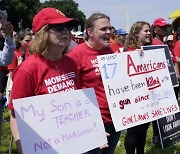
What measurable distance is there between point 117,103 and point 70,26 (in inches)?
36.9

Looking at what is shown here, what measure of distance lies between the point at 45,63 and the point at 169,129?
3257 millimetres

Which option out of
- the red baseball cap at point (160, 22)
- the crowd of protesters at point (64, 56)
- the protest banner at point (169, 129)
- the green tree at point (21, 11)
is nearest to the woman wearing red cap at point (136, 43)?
the crowd of protesters at point (64, 56)

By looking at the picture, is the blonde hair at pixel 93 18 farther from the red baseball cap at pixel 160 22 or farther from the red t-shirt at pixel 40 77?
the red baseball cap at pixel 160 22

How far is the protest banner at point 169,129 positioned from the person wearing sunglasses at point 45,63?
282 cm

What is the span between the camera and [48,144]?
8.07 feet

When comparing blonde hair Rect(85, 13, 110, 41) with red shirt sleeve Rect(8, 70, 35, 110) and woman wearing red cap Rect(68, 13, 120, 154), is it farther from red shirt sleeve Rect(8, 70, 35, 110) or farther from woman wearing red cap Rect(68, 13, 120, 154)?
red shirt sleeve Rect(8, 70, 35, 110)

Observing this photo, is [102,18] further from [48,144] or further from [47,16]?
[48,144]

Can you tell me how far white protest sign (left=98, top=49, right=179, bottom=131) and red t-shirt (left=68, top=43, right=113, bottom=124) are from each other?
0.08 metres

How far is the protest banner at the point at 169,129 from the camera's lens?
5.30 metres

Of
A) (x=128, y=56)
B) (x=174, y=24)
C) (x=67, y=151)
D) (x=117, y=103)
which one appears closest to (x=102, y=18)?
(x=128, y=56)

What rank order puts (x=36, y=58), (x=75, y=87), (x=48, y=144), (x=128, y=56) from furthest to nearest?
(x=128, y=56) → (x=75, y=87) → (x=36, y=58) → (x=48, y=144)

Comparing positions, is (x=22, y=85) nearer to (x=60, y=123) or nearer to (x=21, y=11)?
(x=60, y=123)

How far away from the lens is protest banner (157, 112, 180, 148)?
5.30 m

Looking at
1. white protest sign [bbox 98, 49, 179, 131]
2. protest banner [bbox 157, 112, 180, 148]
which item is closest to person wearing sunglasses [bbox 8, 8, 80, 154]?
white protest sign [bbox 98, 49, 179, 131]
